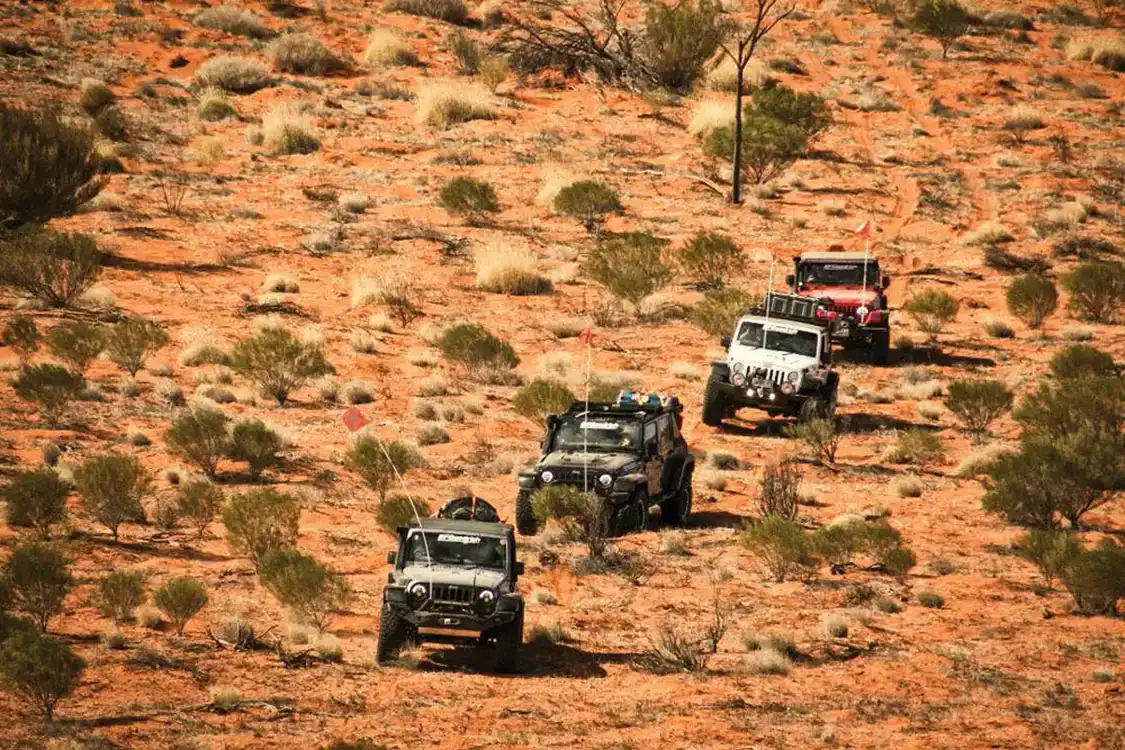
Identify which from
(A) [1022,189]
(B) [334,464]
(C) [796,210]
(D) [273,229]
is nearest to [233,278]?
(D) [273,229]

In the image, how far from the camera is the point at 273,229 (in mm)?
39688

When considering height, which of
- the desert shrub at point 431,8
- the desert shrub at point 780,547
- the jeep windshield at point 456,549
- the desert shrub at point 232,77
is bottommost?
the desert shrub at point 780,547

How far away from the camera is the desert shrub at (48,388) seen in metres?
26.5

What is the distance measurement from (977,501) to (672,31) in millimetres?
31545

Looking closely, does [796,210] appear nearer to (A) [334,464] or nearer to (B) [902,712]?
(A) [334,464]

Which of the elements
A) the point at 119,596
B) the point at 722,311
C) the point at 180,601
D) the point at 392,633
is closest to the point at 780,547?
the point at 392,633

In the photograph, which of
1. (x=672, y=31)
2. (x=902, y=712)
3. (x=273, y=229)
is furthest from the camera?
(x=672, y=31)

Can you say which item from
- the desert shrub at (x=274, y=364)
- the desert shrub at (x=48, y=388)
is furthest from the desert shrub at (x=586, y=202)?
the desert shrub at (x=48, y=388)

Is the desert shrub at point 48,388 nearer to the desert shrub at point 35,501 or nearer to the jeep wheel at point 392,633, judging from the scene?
the desert shrub at point 35,501

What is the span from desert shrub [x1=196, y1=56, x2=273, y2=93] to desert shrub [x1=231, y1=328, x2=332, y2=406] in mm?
23136

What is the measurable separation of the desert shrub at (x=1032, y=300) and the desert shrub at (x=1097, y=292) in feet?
1.73

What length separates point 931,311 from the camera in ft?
116

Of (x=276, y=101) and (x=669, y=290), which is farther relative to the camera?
(x=276, y=101)

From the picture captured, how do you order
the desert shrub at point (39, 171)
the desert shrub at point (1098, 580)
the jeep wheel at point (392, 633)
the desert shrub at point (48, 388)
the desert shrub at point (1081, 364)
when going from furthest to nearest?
the desert shrub at point (39, 171) < the desert shrub at point (1081, 364) < the desert shrub at point (48, 388) < the desert shrub at point (1098, 580) < the jeep wheel at point (392, 633)
